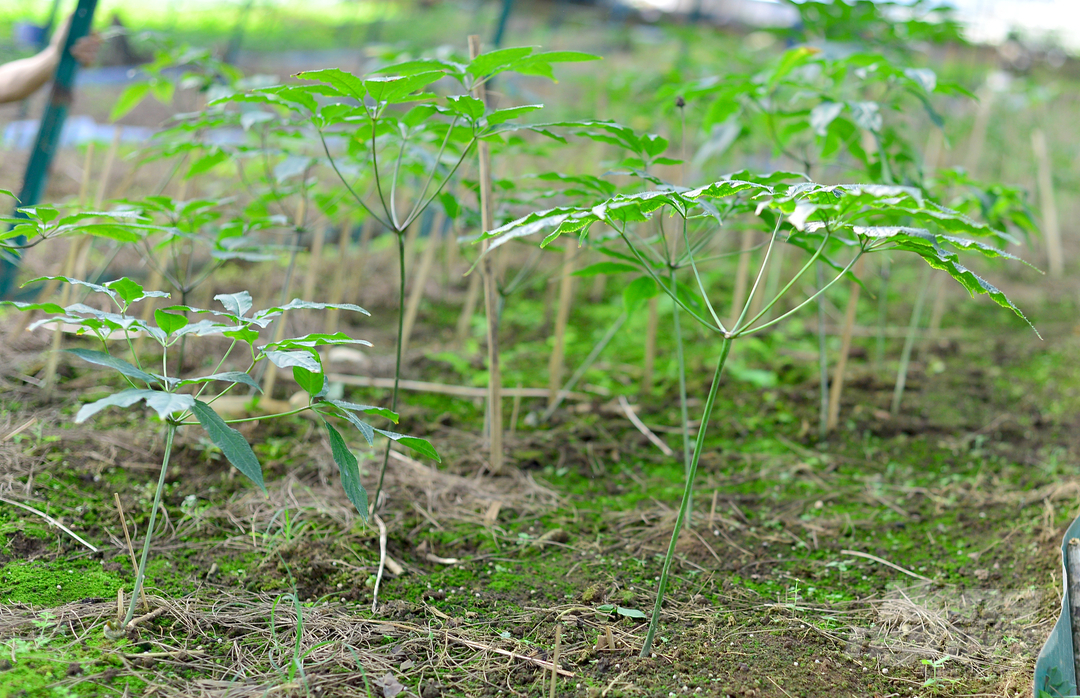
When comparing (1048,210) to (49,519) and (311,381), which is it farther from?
(49,519)

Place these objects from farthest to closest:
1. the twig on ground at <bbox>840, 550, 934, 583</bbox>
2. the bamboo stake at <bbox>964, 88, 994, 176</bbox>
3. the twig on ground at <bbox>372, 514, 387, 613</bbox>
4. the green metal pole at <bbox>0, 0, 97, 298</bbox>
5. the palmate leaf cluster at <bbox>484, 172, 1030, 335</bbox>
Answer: the bamboo stake at <bbox>964, 88, 994, 176</bbox> < the green metal pole at <bbox>0, 0, 97, 298</bbox> < the twig on ground at <bbox>840, 550, 934, 583</bbox> < the twig on ground at <bbox>372, 514, 387, 613</bbox> < the palmate leaf cluster at <bbox>484, 172, 1030, 335</bbox>

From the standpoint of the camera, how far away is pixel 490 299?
71.0 inches

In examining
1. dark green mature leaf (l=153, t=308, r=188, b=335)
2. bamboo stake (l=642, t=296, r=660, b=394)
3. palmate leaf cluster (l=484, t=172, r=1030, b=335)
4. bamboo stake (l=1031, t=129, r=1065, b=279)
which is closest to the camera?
palmate leaf cluster (l=484, t=172, r=1030, b=335)

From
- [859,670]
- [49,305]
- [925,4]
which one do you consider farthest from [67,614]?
[925,4]

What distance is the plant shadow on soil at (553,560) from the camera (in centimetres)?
123

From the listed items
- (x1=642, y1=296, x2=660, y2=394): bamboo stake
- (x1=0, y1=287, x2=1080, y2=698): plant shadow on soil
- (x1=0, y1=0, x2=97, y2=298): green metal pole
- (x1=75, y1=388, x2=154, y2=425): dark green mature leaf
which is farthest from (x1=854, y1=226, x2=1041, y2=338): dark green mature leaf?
(x1=0, y1=0, x2=97, y2=298): green metal pole

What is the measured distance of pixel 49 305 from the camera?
1069mm

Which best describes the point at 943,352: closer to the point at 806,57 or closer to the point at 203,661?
the point at 806,57

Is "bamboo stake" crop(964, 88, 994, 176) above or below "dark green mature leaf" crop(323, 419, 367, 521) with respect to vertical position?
above

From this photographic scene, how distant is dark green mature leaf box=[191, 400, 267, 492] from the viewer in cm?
101

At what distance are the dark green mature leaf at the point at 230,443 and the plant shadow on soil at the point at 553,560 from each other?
1.19 ft

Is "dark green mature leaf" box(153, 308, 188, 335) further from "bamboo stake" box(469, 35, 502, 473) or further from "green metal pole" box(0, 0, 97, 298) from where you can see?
"green metal pole" box(0, 0, 97, 298)

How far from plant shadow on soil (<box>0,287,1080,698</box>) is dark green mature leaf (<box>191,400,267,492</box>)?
362 mm

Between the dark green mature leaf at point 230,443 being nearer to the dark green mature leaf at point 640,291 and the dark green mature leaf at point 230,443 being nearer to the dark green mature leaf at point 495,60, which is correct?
the dark green mature leaf at point 495,60
